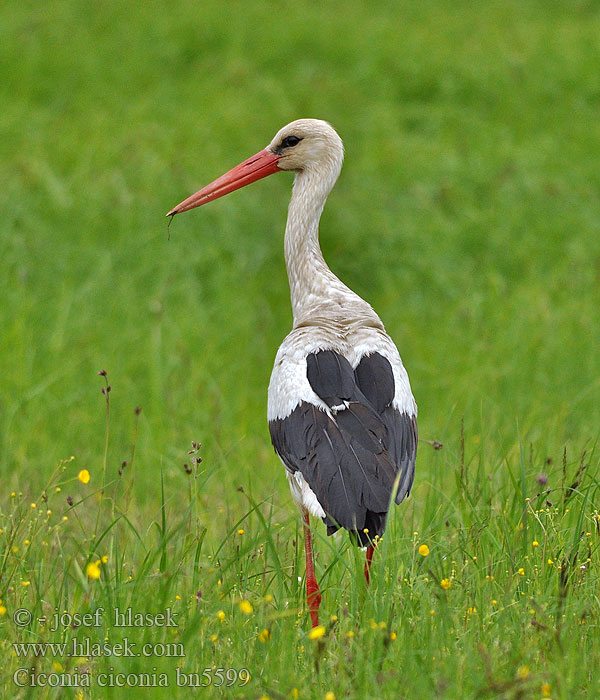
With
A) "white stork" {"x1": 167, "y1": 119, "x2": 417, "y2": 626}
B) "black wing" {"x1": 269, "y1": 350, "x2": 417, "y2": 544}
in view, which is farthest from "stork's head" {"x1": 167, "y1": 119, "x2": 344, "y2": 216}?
"black wing" {"x1": 269, "y1": 350, "x2": 417, "y2": 544}

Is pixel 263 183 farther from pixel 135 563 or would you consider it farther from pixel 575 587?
pixel 575 587

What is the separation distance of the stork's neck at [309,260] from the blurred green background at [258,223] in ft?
2.32

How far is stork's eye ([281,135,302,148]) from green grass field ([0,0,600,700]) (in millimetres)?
1385

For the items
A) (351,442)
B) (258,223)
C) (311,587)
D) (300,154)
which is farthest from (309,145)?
(258,223)

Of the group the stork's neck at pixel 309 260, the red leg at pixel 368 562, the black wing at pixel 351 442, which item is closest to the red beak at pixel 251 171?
the stork's neck at pixel 309 260

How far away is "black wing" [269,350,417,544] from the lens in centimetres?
305

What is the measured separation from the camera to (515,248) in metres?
8.45

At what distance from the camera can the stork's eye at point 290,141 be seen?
14.4 feet

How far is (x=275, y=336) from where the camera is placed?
6.96 m

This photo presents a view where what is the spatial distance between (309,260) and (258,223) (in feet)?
13.7

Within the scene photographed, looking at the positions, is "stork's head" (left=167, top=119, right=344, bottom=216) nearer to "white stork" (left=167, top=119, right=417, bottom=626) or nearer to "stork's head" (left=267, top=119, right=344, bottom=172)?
"stork's head" (left=267, top=119, right=344, bottom=172)

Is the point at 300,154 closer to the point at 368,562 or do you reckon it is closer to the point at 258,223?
the point at 368,562

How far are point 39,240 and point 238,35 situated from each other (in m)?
6.76

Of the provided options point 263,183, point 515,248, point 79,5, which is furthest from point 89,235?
point 79,5
